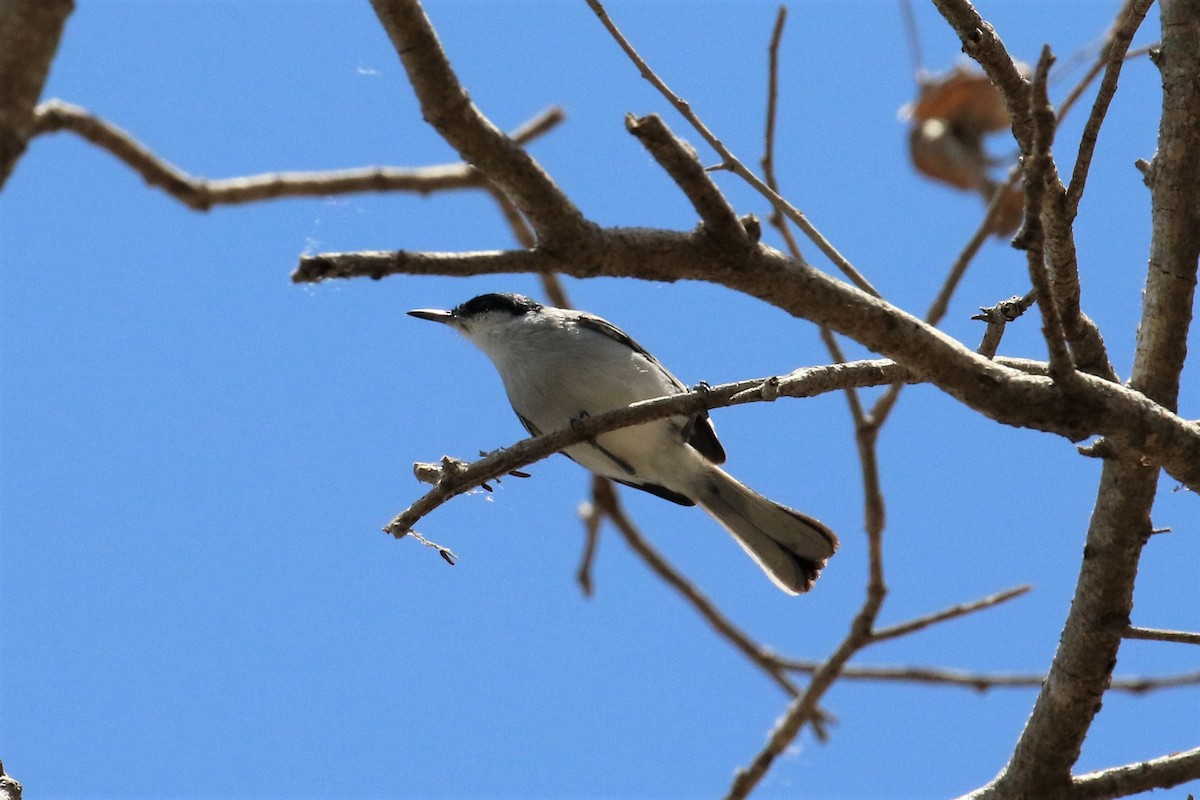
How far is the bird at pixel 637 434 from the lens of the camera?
475cm

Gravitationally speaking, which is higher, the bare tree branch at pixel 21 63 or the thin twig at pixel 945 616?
the thin twig at pixel 945 616

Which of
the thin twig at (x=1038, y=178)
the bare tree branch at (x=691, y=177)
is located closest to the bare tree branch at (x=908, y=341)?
the bare tree branch at (x=691, y=177)

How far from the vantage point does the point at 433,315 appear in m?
5.89

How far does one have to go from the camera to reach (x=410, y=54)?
1887mm

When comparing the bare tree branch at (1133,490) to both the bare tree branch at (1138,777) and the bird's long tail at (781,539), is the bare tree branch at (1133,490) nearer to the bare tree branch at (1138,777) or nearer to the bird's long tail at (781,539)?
the bare tree branch at (1138,777)

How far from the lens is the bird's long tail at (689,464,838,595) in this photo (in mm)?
4746

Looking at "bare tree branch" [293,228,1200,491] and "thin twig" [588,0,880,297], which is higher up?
"thin twig" [588,0,880,297]

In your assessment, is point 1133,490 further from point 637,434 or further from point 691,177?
point 637,434

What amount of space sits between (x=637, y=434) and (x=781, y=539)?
727 millimetres

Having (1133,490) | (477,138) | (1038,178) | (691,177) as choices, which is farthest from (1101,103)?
(477,138)

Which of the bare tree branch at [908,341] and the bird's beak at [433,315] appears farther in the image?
the bird's beak at [433,315]

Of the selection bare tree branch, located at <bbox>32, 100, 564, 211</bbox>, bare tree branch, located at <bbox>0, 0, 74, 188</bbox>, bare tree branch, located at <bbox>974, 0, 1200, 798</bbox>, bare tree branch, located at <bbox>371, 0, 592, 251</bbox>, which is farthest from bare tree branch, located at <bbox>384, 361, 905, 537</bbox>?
bare tree branch, located at <bbox>32, 100, 564, 211</bbox>

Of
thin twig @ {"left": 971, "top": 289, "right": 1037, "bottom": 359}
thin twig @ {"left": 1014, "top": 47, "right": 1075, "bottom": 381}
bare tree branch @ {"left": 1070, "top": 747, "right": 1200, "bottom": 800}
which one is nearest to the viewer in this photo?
thin twig @ {"left": 1014, "top": 47, "right": 1075, "bottom": 381}

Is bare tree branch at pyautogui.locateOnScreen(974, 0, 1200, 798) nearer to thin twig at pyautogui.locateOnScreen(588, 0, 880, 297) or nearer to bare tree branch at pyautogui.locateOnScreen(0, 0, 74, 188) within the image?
thin twig at pyautogui.locateOnScreen(588, 0, 880, 297)
